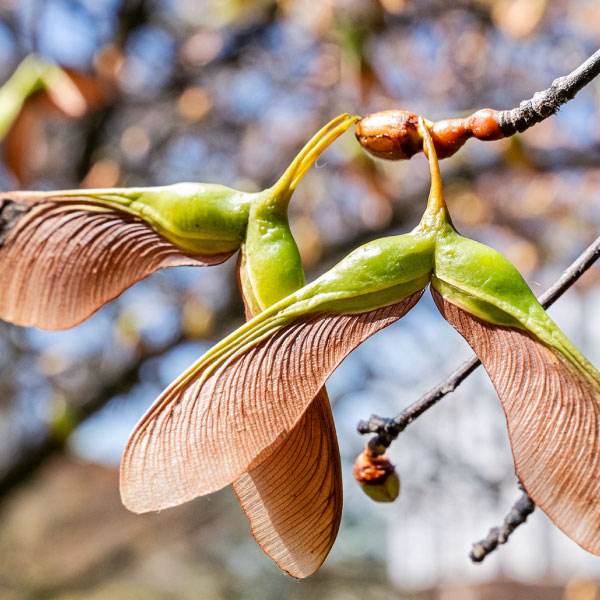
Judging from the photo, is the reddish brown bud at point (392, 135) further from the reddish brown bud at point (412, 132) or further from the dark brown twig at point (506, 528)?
the dark brown twig at point (506, 528)

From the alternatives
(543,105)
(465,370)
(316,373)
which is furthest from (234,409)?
(543,105)

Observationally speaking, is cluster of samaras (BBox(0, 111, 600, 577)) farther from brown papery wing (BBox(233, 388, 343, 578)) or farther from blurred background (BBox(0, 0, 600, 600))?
blurred background (BBox(0, 0, 600, 600))

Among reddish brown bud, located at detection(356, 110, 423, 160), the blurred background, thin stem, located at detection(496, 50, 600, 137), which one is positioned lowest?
the blurred background

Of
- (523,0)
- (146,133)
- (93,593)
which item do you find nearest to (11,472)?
(146,133)

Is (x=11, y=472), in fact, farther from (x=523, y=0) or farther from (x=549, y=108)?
(x=549, y=108)

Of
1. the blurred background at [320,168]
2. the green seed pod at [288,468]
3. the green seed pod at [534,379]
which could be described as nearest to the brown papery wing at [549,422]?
the green seed pod at [534,379]

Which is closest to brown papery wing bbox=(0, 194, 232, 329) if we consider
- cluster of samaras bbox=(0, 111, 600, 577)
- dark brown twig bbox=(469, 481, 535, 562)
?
cluster of samaras bbox=(0, 111, 600, 577)
